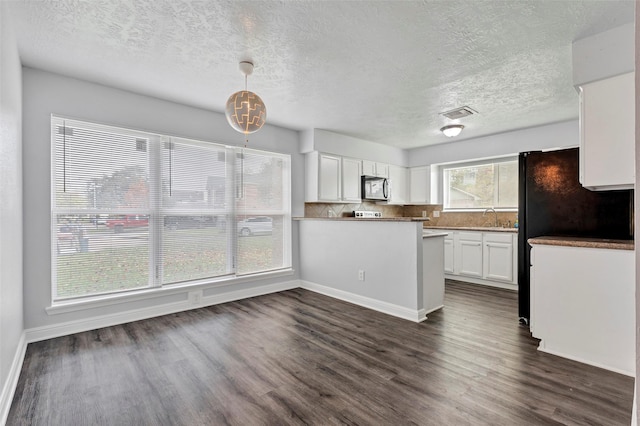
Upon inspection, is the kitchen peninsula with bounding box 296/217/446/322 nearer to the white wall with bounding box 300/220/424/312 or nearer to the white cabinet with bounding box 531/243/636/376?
the white wall with bounding box 300/220/424/312

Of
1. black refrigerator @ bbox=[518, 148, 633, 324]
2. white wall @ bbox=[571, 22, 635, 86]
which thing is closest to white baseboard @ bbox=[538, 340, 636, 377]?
black refrigerator @ bbox=[518, 148, 633, 324]

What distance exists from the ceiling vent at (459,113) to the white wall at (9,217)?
164 inches

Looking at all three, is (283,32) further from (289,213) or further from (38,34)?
(289,213)

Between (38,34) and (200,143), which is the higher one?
(38,34)

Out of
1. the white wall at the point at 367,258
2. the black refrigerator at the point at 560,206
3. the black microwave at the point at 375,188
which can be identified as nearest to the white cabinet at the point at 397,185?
the black microwave at the point at 375,188

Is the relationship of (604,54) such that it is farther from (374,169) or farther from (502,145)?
(374,169)

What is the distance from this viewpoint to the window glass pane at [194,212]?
11.6ft

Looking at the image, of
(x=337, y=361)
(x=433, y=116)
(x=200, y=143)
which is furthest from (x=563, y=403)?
(x=200, y=143)

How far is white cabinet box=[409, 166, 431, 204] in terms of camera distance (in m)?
6.04

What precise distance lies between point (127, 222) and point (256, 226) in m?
1.61

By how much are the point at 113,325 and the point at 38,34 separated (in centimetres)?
266

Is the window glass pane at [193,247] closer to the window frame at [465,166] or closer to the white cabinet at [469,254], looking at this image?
the white cabinet at [469,254]

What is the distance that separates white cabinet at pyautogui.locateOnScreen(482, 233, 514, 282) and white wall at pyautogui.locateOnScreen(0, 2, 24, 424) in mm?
5445

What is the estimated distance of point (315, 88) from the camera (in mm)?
3154
